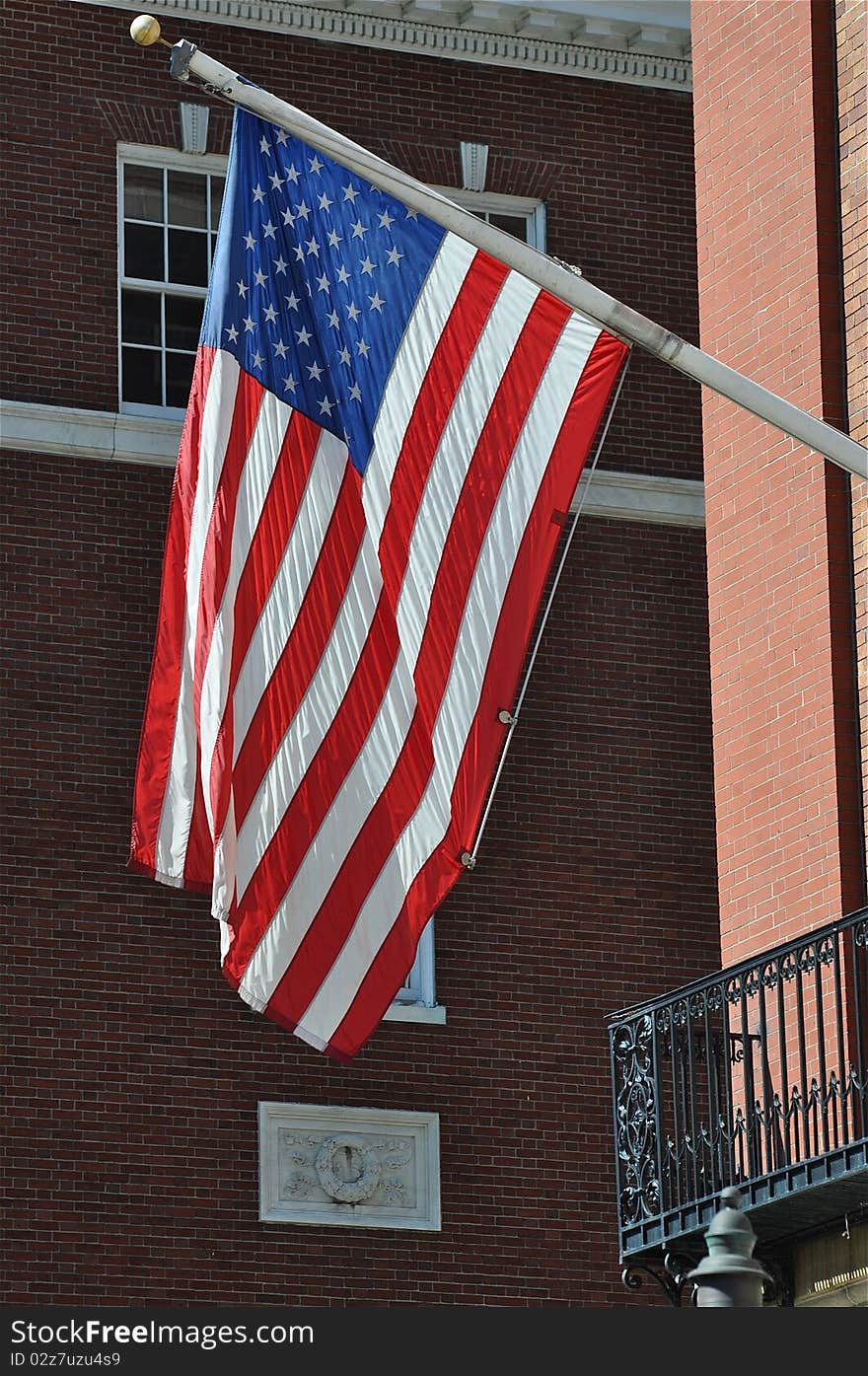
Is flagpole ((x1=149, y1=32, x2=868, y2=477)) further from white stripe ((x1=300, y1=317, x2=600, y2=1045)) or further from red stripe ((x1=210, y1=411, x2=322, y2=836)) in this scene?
red stripe ((x1=210, y1=411, x2=322, y2=836))

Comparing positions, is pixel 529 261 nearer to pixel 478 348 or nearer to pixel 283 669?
pixel 478 348

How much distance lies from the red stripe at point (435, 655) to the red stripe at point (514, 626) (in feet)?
0.63

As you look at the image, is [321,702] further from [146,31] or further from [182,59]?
[146,31]

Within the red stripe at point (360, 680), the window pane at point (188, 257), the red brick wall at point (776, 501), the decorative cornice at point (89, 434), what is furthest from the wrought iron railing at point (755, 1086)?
the window pane at point (188, 257)

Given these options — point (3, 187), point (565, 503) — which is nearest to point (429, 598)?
point (565, 503)

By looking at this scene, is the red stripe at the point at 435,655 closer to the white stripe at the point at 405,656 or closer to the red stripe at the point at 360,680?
the white stripe at the point at 405,656

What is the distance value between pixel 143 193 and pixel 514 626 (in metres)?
10.8

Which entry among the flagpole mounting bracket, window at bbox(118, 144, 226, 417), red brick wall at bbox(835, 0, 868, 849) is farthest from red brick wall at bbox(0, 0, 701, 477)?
the flagpole mounting bracket

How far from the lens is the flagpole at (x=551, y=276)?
10.7m

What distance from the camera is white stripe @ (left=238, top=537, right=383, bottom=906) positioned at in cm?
1250

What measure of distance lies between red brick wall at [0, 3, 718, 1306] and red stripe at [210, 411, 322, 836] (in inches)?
308

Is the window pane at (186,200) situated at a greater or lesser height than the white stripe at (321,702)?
greater

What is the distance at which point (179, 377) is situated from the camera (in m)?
21.7

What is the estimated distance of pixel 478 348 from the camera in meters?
12.1
